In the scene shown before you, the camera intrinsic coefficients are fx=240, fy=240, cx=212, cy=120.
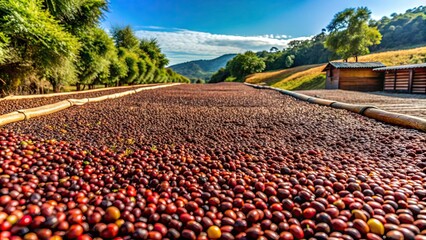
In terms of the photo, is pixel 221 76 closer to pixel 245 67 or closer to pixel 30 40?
pixel 245 67

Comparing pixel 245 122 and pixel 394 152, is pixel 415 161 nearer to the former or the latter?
pixel 394 152

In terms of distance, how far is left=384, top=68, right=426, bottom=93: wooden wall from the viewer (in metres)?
12.7

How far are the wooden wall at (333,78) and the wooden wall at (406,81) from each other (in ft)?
9.91

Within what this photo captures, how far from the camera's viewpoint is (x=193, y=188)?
151 centimetres

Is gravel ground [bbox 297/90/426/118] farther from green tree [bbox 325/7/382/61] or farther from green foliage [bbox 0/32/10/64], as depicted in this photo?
green tree [bbox 325/7/382/61]

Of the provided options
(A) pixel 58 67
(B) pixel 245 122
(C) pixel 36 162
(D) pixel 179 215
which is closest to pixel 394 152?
(B) pixel 245 122

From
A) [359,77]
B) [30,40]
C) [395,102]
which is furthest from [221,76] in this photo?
[30,40]

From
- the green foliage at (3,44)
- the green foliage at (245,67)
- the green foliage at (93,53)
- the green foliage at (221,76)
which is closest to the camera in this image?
the green foliage at (3,44)

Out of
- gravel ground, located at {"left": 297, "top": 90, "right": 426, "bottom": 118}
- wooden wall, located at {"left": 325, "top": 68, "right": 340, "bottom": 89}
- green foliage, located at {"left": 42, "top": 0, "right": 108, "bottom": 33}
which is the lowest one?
gravel ground, located at {"left": 297, "top": 90, "right": 426, "bottom": 118}

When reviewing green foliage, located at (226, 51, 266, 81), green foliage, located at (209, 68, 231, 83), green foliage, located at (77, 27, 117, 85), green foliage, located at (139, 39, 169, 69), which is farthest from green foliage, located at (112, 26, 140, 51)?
green foliage, located at (209, 68, 231, 83)

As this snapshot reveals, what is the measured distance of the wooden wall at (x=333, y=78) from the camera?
17.9m

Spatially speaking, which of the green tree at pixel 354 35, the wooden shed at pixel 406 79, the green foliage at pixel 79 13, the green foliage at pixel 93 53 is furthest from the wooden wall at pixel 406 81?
the green foliage at pixel 93 53

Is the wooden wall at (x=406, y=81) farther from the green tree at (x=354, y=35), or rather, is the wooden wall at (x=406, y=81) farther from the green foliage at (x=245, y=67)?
the green foliage at (x=245, y=67)

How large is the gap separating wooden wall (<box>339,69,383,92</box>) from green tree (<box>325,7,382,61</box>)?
34.2 feet
